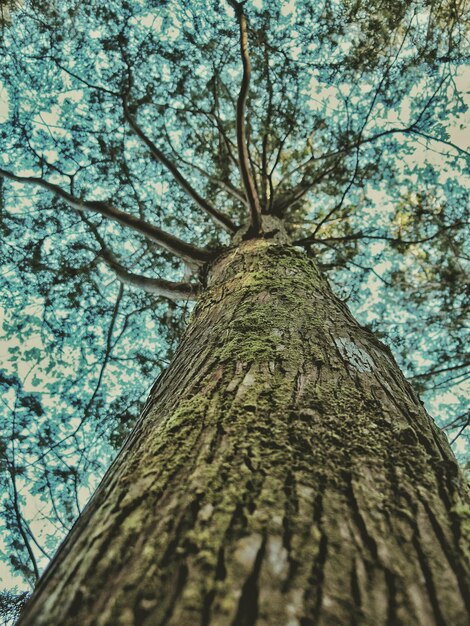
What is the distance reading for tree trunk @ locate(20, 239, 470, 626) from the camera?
21.5 inches

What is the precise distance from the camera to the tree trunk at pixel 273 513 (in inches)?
21.5

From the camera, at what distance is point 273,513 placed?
0.70 meters

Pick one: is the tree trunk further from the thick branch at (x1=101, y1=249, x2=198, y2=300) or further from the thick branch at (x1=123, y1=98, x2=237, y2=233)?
the thick branch at (x1=123, y1=98, x2=237, y2=233)

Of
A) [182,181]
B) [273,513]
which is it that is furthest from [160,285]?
[273,513]

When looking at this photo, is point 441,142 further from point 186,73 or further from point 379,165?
point 186,73

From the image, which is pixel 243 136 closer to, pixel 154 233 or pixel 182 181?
pixel 182 181

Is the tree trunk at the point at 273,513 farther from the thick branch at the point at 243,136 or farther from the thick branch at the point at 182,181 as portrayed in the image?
the thick branch at the point at 182,181

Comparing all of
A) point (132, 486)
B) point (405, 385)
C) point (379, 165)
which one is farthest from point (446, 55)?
point (132, 486)

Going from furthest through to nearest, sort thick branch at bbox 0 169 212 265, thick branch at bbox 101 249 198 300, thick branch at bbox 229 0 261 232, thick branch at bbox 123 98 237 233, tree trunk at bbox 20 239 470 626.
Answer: thick branch at bbox 123 98 237 233 < thick branch at bbox 101 249 198 300 < thick branch at bbox 0 169 212 265 < thick branch at bbox 229 0 261 232 < tree trunk at bbox 20 239 470 626

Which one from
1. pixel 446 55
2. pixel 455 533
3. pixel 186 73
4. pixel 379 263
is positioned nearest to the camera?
pixel 455 533

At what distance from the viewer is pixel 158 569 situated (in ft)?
1.97

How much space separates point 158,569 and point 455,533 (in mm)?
547

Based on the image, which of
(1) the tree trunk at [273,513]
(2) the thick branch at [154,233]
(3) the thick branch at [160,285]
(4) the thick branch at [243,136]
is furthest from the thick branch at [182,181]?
(1) the tree trunk at [273,513]

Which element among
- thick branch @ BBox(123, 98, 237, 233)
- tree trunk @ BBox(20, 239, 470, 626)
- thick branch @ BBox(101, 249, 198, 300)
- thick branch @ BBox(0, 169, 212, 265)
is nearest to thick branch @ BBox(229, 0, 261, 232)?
thick branch @ BBox(0, 169, 212, 265)
